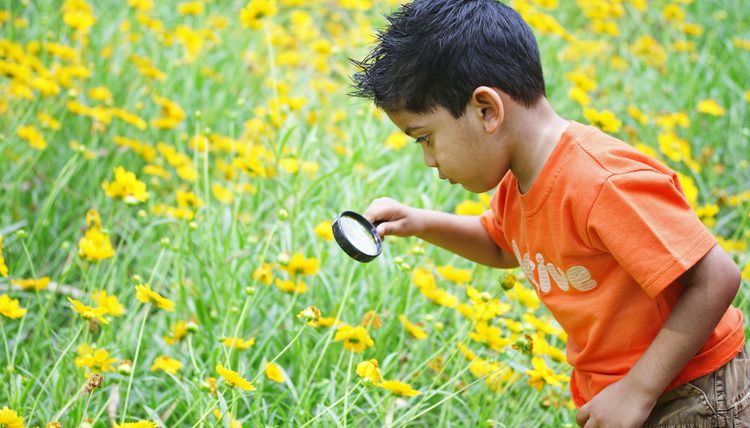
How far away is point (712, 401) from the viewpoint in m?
1.34

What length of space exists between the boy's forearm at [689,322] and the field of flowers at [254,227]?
0.29m

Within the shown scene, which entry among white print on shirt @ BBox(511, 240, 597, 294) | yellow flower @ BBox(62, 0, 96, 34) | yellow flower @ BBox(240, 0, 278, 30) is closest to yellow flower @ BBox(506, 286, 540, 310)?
white print on shirt @ BBox(511, 240, 597, 294)

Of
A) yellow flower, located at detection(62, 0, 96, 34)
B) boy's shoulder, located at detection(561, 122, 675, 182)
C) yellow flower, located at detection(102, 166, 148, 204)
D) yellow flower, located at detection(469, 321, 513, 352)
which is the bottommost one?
yellow flower, located at detection(469, 321, 513, 352)

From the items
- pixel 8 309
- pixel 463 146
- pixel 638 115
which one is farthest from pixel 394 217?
pixel 638 115

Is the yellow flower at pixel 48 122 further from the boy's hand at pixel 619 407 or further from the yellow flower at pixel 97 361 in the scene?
the boy's hand at pixel 619 407

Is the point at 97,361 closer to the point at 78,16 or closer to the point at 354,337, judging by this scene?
the point at 354,337

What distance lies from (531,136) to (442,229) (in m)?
0.35

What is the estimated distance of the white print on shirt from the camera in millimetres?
1376

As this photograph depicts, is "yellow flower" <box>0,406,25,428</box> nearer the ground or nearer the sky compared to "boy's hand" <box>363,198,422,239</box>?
nearer the ground

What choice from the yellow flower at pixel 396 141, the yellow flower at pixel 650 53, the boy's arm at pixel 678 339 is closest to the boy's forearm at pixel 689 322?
the boy's arm at pixel 678 339

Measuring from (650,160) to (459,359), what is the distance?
70 cm

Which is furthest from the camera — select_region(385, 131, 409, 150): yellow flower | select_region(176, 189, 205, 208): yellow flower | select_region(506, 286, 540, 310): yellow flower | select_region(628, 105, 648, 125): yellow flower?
select_region(628, 105, 648, 125): yellow flower

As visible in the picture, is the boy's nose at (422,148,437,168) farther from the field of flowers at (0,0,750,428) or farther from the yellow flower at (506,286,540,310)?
the yellow flower at (506,286,540,310)

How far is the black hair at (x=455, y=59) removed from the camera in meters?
1.38
